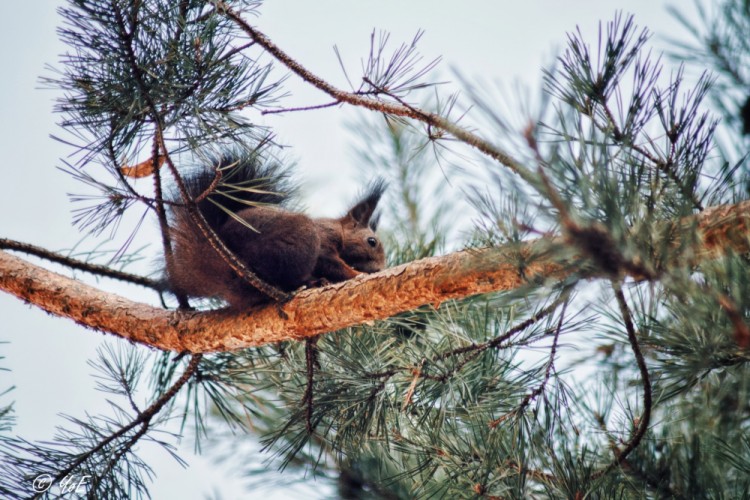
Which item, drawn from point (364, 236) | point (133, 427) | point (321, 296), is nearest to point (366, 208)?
point (364, 236)

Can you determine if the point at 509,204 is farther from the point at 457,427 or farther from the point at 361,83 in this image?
the point at 457,427

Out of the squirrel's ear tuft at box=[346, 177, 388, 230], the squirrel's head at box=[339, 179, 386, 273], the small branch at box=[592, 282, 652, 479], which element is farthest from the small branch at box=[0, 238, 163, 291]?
the small branch at box=[592, 282, 652, 479]

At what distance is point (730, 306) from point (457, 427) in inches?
37.7

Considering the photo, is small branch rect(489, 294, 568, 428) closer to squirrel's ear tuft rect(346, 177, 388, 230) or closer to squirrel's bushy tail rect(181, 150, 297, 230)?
squirrel's bushy tail rect(181, 150, 297, 230)

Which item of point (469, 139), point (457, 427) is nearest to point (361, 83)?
point (469, 139)

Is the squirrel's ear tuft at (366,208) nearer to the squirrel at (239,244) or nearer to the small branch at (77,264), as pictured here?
the squirrel at (239,244)

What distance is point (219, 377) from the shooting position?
5.86 ft

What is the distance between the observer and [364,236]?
2330mm

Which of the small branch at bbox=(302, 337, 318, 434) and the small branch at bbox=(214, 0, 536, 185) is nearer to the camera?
the small branch at bbox=(214, 0, 536, 185)

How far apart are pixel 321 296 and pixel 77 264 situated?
845 mm

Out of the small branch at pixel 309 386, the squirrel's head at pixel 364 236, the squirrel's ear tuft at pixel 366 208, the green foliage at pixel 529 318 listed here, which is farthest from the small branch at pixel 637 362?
the squirrel's ear tuft at pixel 366 208

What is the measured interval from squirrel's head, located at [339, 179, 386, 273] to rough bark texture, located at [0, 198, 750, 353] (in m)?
0.79

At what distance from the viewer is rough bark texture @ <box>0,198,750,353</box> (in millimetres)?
840

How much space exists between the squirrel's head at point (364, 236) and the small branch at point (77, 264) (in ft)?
2.28
